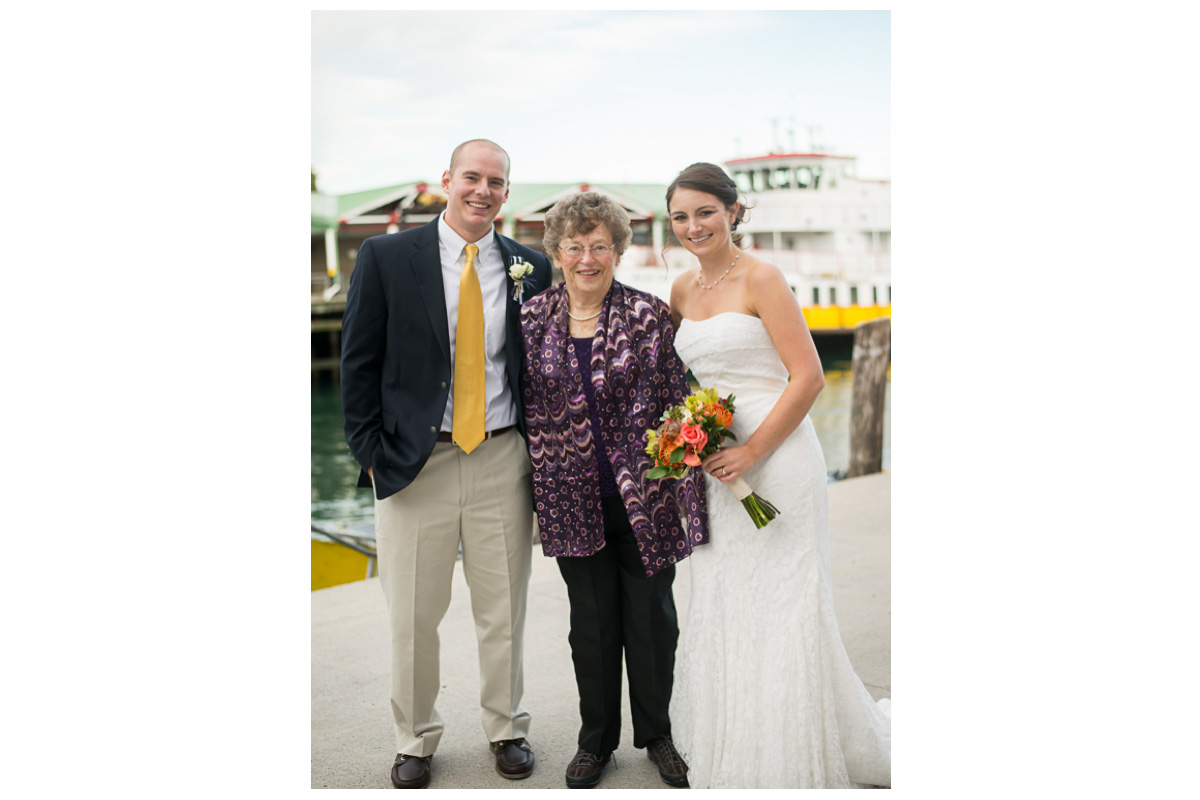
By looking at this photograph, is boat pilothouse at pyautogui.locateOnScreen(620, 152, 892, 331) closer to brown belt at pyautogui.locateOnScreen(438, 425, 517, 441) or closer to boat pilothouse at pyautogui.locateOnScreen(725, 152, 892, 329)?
boat pilothouse at pyautogui.locateOnScreen(725, 152, 892, 329)

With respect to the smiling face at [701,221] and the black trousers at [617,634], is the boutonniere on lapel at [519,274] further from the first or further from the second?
the black trousers at [617,634]

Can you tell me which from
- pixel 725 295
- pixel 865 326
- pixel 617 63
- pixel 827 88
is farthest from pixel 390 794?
pixel 827 88

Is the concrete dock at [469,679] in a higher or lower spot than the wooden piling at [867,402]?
lower

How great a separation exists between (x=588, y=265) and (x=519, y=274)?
26cm

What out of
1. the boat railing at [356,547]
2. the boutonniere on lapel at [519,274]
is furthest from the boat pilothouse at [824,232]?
the boutonniere on lapel at [519,274]

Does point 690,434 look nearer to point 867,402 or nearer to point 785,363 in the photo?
point 785,363

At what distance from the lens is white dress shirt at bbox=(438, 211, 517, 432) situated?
9.44 feet

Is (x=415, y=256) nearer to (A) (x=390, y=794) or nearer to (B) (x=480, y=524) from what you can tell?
(B) (x=480, y=524)

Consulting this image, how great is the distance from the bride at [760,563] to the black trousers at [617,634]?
11 centimetres

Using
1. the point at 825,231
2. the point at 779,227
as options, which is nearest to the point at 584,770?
the point at 779,227

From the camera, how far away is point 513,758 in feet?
9.90

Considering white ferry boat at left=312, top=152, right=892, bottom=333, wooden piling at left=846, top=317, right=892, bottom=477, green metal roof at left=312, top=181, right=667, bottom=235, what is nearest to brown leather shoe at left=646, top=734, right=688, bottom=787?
wooden piling at left=846, top=317, right=892, bottom=477

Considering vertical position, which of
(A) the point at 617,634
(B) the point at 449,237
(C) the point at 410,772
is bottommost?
(C) the point at 410,772

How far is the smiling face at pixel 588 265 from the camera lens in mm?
2697
